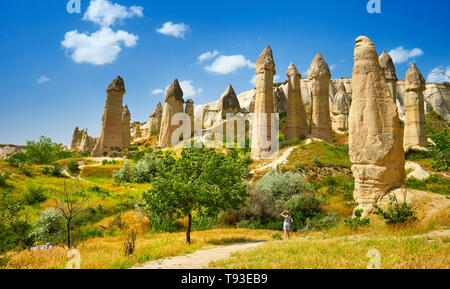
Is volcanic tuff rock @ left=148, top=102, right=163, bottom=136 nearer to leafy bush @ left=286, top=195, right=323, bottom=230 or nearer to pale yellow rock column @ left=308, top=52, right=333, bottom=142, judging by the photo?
pale yellow rock column @ left=308, top=52, right=333, bottom=142

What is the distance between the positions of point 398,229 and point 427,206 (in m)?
1.59

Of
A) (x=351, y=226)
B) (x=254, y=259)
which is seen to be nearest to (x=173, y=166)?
(x=254, y=259)

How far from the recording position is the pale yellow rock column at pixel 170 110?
118 feet

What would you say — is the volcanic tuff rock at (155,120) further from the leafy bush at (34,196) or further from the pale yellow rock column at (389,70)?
the pale yellow rock column at (389,70)

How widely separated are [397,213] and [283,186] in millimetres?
7825

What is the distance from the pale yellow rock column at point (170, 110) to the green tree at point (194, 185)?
83.6ft

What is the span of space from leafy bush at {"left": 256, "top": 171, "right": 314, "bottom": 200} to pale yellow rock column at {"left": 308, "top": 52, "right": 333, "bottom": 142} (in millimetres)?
11013

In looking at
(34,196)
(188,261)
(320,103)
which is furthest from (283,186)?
(34,196)

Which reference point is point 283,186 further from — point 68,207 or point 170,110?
point 170,110

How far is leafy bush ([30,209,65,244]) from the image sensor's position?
41.0 feet

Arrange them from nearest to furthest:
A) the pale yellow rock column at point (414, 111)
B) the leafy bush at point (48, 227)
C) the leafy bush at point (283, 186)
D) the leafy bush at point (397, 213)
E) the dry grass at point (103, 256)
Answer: the dry grass at point (103, 256)
the leafy bush at point (397, 213)
the leafy bush at point (48, 227)
the leafy bush at point (283, 186)
the pale yellow rock column at point (414, 111)

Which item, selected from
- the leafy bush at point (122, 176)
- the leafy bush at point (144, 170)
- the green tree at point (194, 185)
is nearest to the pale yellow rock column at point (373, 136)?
the green tree at point (194, 185)
